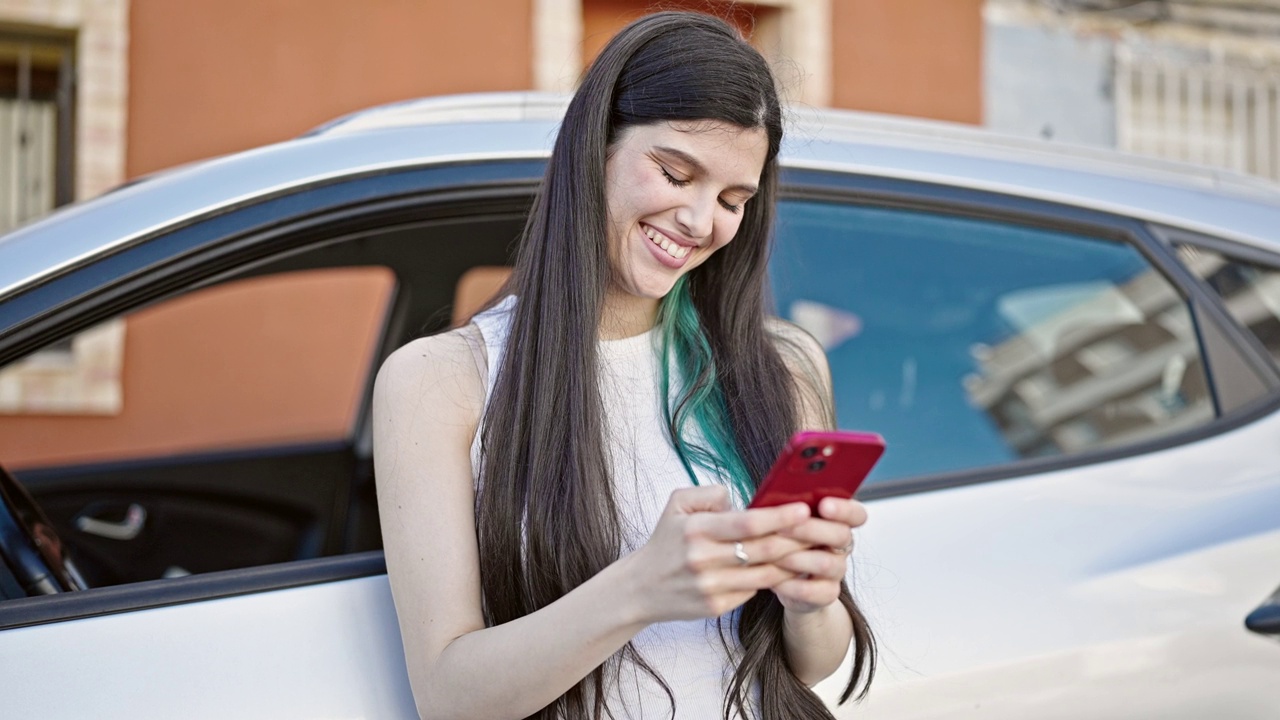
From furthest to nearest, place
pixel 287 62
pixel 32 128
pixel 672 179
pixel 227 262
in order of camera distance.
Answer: pixel 287 62
pixel 32 128
pixel 227 262
pixel 672 179

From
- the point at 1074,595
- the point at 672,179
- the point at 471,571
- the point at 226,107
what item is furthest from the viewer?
the point at 226,107

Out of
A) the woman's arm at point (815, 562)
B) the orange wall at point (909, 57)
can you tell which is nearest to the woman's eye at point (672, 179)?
the woman's arm at point (815, 562)

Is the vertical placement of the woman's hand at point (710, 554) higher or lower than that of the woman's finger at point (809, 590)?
higher

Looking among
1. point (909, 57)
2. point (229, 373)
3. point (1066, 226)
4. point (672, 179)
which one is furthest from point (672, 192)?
point (909, 57)

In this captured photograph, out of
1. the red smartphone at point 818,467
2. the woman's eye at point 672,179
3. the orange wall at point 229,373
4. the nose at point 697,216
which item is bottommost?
the orange wall at point 229,373

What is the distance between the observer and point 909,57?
7480 millimetres

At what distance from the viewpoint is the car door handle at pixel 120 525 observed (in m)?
2.96

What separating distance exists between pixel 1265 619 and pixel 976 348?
5.09ft

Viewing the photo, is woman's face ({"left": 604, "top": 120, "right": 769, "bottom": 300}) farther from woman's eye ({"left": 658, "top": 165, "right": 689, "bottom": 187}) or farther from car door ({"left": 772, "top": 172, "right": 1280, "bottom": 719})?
car door ({"left": 772, "top": 172, "right": 1280, "bottom": 719})

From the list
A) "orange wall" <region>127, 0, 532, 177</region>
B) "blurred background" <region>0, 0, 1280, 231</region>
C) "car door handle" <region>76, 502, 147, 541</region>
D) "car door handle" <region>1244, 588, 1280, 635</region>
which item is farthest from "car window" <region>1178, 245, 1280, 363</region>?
"orange wall" <region>127, 0, 532, 177</region>

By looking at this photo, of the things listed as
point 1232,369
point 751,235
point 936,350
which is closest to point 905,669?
point 751,235

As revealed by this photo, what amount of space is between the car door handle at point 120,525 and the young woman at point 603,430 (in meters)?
1.78

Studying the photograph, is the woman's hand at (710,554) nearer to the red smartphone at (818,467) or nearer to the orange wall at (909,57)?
the red smartphone at (818,467)

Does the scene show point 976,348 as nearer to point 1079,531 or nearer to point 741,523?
point 1079,531
